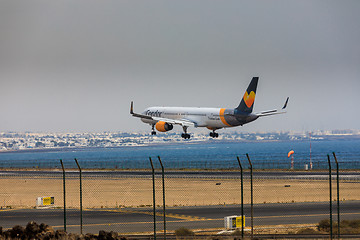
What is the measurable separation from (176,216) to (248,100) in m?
64.8

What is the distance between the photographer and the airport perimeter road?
36.8 metres

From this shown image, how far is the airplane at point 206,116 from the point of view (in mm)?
102188

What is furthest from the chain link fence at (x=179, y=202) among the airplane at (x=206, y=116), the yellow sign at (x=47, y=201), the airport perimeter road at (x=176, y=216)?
the airplane at (x=206, y=116)

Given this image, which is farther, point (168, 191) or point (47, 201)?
point (168, 191)

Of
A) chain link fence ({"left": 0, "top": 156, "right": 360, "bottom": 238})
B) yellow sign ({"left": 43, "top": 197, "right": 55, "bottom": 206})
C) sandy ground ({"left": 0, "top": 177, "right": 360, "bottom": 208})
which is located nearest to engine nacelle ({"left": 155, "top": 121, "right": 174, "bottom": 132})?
chain link fence ({"left": 0, "top": 156, "right": 360, "bottom": 238})

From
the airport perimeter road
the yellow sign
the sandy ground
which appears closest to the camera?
the airport perimeter road

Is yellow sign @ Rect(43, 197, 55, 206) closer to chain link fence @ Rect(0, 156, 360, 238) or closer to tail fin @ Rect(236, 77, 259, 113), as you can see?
chain link fence @ Rect(0, 156, 360, 238)

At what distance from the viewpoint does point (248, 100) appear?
104250mm

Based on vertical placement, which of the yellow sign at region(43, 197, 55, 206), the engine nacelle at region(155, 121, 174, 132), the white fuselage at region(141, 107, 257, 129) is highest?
the white fuselage at region(141, 107, 257, 129)

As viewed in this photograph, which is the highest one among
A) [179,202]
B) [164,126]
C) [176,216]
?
[164,126]

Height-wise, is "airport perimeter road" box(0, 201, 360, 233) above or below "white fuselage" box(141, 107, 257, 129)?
below

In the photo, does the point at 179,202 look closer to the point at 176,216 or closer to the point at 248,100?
the point at 176,216

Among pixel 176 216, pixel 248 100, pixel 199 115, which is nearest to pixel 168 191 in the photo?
pixel 176 216

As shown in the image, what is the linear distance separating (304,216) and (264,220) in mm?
2785
